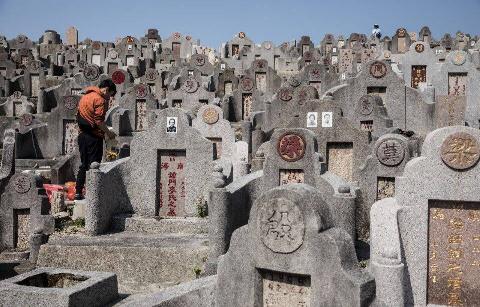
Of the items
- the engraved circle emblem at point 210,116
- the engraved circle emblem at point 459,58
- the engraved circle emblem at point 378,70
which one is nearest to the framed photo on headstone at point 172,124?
the engraved circle emblem at point 210,116

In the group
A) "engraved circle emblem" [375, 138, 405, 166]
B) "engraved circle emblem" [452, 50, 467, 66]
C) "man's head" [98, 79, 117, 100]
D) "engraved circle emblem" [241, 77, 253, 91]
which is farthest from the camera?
"engraved circle emblem" [241, 77, 253, 91]

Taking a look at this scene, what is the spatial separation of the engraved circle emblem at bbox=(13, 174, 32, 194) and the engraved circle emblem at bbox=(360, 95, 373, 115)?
532 inches

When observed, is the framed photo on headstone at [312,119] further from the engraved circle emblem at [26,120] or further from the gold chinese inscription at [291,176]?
the engraved circle emblem at [26,120]

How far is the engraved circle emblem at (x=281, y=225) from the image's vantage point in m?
5.55

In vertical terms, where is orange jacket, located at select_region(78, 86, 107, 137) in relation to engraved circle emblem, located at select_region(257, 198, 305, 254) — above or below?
above

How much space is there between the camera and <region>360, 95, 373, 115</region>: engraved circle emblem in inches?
802

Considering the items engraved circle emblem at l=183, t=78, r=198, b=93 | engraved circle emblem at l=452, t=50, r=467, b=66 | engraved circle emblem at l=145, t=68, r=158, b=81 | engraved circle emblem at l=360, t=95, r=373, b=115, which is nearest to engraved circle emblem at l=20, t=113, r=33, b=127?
engraved circle emblem at l=183, t=78, r=198, b=93

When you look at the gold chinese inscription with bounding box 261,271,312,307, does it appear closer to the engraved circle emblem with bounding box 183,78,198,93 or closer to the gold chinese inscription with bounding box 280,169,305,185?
the gold chinese inscription with bounding box 280,169,305,185

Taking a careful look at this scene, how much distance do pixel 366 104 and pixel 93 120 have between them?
1290 cm

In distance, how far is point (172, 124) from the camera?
12008 mm

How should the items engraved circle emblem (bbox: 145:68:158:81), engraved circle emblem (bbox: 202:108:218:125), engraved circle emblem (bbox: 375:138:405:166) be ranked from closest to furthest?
engraved circle emblem (bbox: 375:138:405:166), engraved circle emblem (bbox: 202:108:218:125), engraved circle emblem (bbox: 145:68:158:81)

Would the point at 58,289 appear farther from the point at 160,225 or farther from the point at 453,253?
the point at 453,253

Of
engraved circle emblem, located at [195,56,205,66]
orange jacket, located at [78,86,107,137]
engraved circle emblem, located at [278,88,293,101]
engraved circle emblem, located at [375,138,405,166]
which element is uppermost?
engraved circle emblem, located at [195,56,205,66]

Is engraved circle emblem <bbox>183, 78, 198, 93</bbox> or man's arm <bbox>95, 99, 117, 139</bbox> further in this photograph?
engraved circle emblem <bbox>183, 78, 198, 93</bbox>
